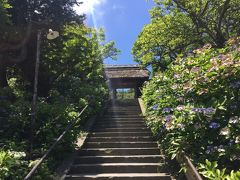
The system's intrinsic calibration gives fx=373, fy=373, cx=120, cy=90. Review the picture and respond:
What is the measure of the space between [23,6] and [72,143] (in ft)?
28.3

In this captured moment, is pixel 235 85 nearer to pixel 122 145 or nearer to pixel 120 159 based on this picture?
pixel 120 159

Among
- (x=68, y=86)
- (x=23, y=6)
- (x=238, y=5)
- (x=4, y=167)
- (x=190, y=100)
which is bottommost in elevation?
(x=4, y=167)

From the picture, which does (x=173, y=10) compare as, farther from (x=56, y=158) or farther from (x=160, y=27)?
(x=56, y=158)

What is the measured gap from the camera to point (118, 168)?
25.9 ft

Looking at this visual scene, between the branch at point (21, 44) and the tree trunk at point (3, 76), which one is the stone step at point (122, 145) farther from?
the tree trunk at point (3, 76)

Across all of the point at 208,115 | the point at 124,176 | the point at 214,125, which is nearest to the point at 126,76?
the point at 124,176

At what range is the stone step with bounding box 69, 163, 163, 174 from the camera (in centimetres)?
784

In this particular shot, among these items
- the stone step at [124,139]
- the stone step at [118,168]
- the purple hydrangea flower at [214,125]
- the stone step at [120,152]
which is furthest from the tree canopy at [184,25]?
the purple hydrangea flower at [214,125]

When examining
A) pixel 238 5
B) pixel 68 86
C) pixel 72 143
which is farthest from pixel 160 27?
pixel 72 143

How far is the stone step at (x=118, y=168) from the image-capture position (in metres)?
7.84

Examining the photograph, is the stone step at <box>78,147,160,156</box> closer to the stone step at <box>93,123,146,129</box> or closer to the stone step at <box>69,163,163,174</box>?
the stone step at <box>69,163,163,174</box>

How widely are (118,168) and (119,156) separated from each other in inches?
27.0

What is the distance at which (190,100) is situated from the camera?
24.7ft

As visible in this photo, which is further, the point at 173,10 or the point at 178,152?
the point at 173,10
